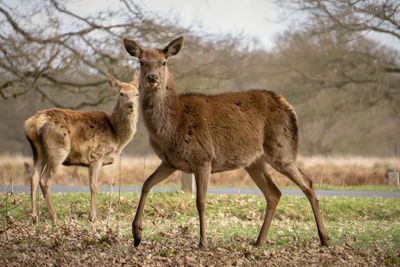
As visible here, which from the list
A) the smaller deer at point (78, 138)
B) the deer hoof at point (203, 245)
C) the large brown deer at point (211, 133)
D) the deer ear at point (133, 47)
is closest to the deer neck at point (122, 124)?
the smaller deer at point (78, 138)

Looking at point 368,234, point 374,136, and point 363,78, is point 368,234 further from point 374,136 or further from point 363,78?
point 374,136

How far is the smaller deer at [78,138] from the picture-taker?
42.2 ft

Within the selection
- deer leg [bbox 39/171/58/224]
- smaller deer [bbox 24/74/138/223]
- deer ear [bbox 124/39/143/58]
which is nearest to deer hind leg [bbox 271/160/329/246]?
deer ear [bbox 124/39/143/58]

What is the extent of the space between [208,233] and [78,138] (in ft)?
13.5

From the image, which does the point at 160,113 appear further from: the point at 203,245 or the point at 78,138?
the point at 78,138

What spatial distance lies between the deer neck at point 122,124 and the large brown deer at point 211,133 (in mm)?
4791

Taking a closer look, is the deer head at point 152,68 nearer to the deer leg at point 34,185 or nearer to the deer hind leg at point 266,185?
the deer hind leg at point 266,185

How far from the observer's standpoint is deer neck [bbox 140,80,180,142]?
8.98 meters

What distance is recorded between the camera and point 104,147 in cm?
1394

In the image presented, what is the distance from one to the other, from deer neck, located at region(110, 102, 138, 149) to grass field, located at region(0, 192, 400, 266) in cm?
120

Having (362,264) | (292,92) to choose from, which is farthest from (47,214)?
(292,92)

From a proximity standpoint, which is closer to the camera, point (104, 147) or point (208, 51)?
point (104, 147)

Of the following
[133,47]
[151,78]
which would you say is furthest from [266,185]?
[133,47]

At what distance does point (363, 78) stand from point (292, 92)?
10.5ft
